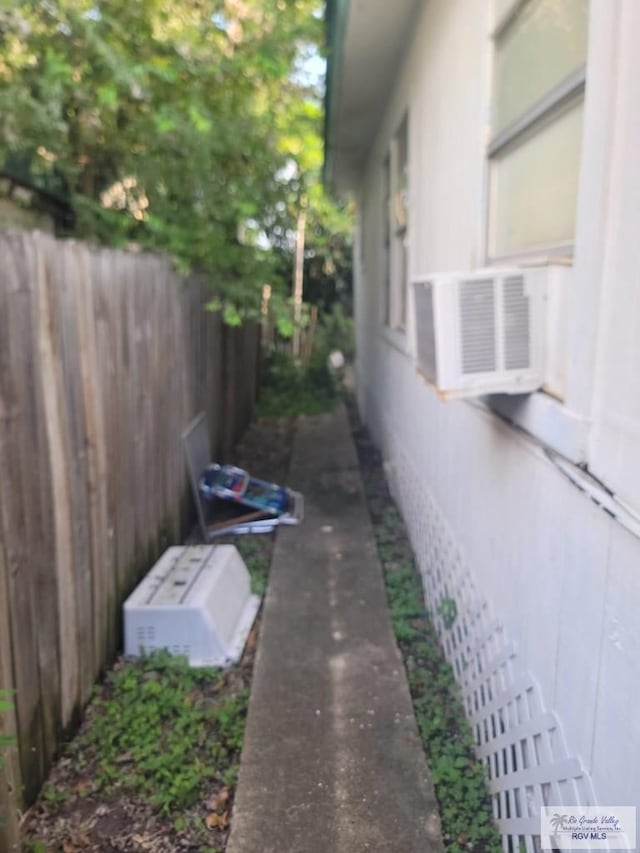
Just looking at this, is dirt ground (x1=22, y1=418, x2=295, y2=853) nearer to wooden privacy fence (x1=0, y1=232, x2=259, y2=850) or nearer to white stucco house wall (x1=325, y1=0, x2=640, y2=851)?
wooden privacy fence (x1=0, y1=232, x2=259, y2=850)

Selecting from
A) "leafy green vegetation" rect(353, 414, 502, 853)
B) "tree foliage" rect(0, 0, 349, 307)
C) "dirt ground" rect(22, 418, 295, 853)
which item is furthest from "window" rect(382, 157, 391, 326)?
"dirt ground" rect(22, 418, 295, 853)

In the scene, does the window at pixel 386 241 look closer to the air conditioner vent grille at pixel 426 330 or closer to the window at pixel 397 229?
the window at pixel 397 229

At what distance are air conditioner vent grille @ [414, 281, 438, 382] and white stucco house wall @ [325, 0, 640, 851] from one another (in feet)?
0.12

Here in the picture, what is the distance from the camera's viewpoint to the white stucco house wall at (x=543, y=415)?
1.55 meters

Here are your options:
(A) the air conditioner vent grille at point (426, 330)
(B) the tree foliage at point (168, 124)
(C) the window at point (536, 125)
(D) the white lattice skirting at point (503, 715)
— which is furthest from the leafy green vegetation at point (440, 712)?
(B) the tree foliage at point (168, 124)

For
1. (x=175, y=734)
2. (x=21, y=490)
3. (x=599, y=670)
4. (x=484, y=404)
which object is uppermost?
(x=484, y=404)

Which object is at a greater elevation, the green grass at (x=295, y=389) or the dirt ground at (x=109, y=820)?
the green grass at (x=295, y=389)

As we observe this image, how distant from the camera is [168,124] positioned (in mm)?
4375

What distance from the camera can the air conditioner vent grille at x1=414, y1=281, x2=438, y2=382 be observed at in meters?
2.30

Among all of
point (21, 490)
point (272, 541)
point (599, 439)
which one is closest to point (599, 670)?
point (599, 439)

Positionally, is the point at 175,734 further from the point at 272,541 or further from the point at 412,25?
the point at 412,25

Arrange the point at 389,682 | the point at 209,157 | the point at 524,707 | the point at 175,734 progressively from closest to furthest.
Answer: the point at 524,707 < the point at 175,734 < the point at 389,682 < the point at 209,157

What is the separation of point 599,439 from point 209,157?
4.07 metres

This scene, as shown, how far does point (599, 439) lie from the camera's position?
1.67 metres
